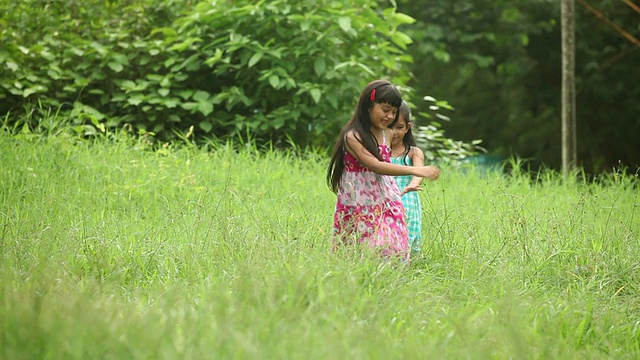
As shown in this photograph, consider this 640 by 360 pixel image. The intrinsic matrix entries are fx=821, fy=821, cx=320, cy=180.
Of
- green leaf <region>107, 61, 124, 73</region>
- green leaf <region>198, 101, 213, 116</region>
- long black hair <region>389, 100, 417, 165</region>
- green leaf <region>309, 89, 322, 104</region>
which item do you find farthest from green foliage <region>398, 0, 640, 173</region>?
long black hair <region>389, 100, 417, 165</region>

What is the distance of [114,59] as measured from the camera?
8.98m

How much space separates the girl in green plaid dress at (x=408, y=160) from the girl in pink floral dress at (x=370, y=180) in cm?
22

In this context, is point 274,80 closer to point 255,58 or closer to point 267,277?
point 255,58

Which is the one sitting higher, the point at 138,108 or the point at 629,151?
the point at 138,108

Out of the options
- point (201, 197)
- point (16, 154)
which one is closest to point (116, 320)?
point (201, 197)

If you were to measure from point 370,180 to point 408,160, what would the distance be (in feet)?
2.23

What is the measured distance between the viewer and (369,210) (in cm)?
479

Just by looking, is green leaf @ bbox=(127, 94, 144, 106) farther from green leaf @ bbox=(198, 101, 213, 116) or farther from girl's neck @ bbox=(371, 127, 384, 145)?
girl's neck @ bbox=(371, 127, 384, 145)

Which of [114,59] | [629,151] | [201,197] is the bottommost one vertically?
[629,151]

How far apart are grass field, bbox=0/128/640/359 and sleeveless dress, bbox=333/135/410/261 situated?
0.15m

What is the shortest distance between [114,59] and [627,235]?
5829mm

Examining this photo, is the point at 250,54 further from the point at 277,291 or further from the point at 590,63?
the point at 590,63

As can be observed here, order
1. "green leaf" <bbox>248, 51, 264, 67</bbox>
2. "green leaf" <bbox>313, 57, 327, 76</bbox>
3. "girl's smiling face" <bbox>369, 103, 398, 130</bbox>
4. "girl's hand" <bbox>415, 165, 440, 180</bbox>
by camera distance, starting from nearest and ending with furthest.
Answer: "girl's hand" <bbox>415, 165, 440, 180</bbox>, "girl's smiling face" <bbox>369, 103, 398, 130</bbox>, "green leaf" <bbox>248, 51, 264, 67</bbox>, "green leaf" <bbox>313, 57, 327, 76</bbox>

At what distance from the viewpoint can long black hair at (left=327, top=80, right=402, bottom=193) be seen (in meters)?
4.75
